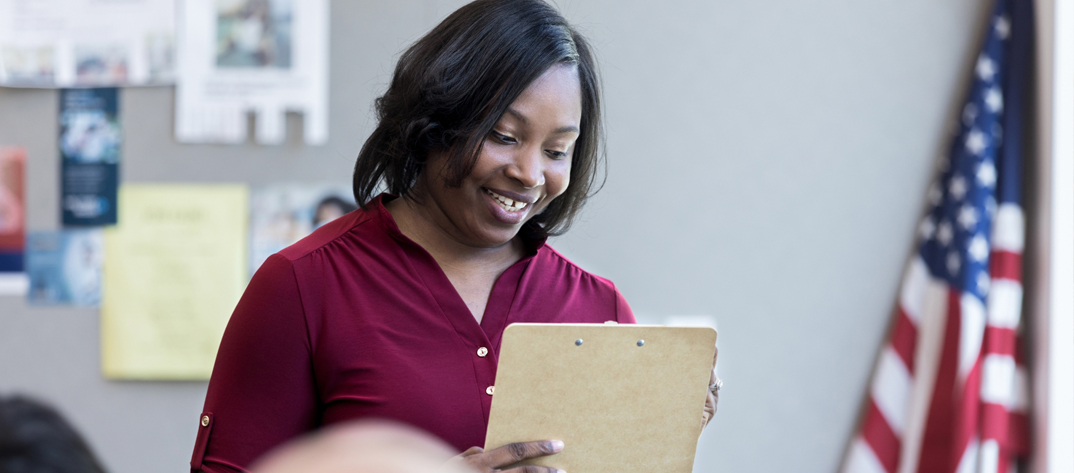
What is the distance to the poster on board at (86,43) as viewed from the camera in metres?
1.94

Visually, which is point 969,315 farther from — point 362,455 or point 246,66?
point 362,455

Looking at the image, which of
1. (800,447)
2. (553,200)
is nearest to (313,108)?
(553,200)

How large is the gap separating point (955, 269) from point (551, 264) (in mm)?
1209

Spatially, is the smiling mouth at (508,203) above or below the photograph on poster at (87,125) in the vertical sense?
below

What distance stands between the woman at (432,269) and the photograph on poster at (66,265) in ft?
3.61

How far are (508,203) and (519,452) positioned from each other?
33 centimetres

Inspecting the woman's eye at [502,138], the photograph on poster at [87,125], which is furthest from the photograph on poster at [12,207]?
the woman's eye at [502,138]

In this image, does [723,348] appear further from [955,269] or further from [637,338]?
[637,338]

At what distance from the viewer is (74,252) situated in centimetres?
194

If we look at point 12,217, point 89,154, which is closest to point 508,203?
point 89,154

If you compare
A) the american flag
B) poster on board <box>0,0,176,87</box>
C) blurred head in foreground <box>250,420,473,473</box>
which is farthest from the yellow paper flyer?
blurred head in foreground <box>250,420,473,473</box>

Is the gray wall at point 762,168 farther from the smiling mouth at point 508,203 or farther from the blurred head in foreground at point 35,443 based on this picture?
the blurred head in foreground at point 35,443

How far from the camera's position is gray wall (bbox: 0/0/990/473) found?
2010 millimetres

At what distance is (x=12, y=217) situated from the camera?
6.40ft
